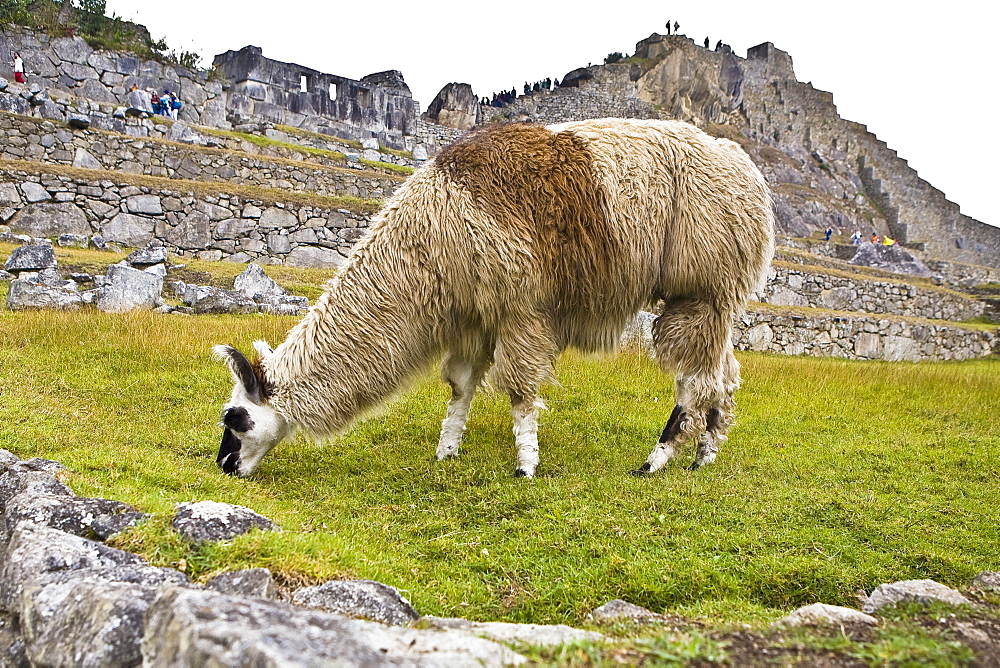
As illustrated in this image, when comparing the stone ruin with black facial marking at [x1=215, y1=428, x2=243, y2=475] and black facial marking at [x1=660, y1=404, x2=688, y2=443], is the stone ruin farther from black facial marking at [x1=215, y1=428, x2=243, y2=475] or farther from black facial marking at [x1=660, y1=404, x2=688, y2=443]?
black facial marking at [x1=660, y1=404, x2=688, y2=443]

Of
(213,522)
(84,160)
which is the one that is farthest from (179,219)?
(213,522)

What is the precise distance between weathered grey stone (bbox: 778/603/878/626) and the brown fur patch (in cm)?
288

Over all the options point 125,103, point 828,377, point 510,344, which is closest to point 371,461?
point 510,344

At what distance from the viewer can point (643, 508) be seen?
4.27 m

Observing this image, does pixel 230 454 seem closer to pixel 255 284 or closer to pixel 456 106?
pixel 255 284

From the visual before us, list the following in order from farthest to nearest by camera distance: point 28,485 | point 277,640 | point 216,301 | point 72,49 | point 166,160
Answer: point 72,49 → point 166,160 → point 216,301 → point 28,485 → point 277,640

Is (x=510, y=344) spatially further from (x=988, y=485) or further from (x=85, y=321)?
(x=85, y=321)

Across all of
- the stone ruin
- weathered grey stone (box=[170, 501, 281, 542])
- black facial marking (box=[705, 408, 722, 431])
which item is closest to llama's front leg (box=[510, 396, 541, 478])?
black facial marking (box=[705, 408, 722, 431])

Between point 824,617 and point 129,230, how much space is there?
1582 cm

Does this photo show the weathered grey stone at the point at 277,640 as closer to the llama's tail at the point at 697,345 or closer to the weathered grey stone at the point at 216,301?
the llama's tail at the point at 697,345

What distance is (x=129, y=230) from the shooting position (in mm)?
14719

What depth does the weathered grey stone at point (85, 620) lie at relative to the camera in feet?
5.92

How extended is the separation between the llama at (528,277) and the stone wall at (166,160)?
49.0 ft

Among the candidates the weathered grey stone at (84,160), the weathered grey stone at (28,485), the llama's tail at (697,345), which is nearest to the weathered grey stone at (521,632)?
the weathered grey stone at (28,485)
